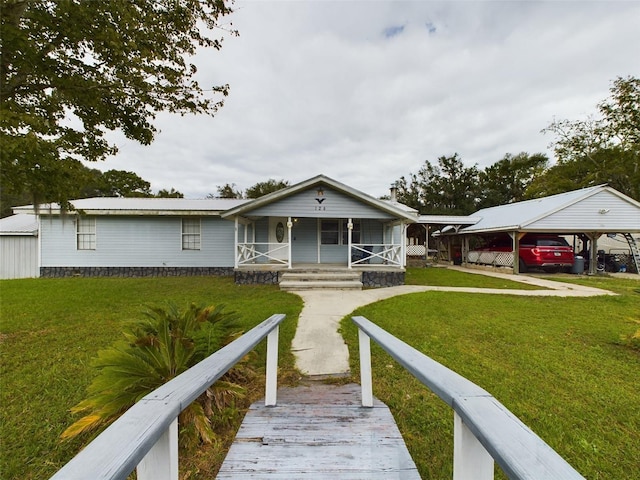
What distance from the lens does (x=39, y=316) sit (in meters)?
6.30

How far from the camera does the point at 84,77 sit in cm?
538

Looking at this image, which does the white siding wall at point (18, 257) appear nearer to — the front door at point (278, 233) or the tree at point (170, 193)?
the front door at point (278, 233)

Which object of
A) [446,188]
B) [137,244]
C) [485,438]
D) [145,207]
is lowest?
[485,438]

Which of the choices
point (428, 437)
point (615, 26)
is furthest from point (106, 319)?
point (615, 26)

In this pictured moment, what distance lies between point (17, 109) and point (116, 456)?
6686 mm

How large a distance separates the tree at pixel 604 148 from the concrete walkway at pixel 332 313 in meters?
21.1

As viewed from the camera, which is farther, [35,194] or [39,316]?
[39,316]

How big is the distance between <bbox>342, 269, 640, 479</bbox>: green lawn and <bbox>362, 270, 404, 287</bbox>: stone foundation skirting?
3.71m

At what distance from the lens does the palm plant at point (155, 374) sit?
8.11ft

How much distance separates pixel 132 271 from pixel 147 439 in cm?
1437

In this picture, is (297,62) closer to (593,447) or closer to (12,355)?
(12,355)

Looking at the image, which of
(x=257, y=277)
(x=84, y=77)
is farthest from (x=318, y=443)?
(x=257, y=277)

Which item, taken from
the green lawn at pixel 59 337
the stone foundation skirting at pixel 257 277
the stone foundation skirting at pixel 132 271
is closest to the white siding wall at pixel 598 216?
the stone foundation skirting at pixel 257 277

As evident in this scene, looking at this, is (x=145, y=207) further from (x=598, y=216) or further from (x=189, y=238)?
(x=598, y=216)
